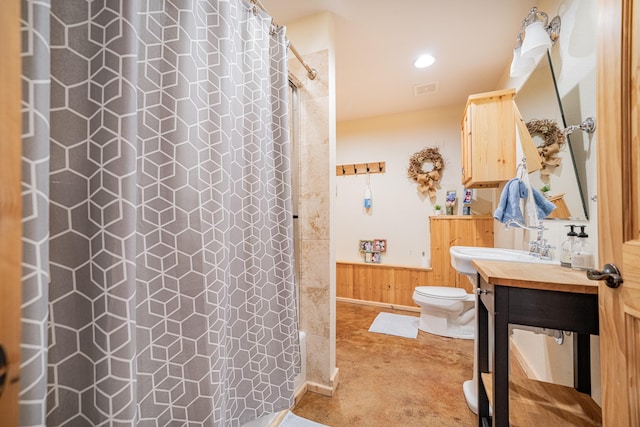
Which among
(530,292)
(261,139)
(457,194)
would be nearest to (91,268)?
(261,139)

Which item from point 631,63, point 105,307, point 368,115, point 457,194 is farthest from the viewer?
point 368,115

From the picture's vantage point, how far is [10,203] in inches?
12.0

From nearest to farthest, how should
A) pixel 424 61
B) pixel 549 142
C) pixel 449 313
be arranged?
1. pixel 549 142
2. pixel 424 61
3. pixel 449 313

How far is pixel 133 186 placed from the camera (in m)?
0.57

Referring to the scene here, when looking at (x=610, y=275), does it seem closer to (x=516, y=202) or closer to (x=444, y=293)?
(x=516, y=202)

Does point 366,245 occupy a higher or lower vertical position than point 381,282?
higher

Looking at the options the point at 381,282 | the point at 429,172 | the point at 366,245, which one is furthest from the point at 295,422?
the point at 429,172

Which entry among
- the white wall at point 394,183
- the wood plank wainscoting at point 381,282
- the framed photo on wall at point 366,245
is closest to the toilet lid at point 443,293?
the wood plank wainscoting at point 381,282

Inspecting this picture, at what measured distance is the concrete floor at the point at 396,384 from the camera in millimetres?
1368

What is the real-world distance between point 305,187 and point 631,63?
137cm

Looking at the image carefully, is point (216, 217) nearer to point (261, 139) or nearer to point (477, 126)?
point (261, 139)

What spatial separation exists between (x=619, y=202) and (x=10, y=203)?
1.31m

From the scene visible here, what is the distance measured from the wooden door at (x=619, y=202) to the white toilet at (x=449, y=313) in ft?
5.12

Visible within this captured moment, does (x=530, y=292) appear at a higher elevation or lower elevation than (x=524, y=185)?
lower
